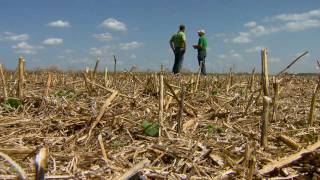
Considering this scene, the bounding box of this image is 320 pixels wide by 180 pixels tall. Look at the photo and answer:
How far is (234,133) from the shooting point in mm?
3773

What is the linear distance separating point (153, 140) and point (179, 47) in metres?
11.2

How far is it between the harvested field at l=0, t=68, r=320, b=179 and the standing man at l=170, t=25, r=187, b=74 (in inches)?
352

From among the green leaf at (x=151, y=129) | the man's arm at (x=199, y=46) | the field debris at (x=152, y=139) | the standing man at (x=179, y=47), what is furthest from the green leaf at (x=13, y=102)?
the man's arm at (x=199, y=46)

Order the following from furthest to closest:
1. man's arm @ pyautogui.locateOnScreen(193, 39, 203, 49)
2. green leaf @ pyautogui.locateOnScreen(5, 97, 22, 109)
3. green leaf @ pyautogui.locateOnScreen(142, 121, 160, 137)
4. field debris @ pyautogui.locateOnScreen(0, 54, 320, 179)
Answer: man's arm @ pyautogui.locateOnScreen(193, 39, 203, 49)
green leaf @ pyautogui.locateOnScreen(5, 97, 22, 109)
green leaf @ pyautogui.locateOnScreen(142, 121, 160, 137)
field debris @ pyautogui.locateOnScreen(0, 54, 320, 179)

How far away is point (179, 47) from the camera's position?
47.0 ft

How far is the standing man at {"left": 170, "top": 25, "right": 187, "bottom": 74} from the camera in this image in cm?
1424

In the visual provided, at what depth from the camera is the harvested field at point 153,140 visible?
254 cm

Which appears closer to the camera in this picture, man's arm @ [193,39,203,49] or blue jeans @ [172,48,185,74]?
blue jeans @ [172,48,185,74]

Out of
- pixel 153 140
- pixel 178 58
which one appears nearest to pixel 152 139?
pixel 153 140

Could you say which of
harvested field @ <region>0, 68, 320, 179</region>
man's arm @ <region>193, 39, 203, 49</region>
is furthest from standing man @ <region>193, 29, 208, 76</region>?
harvested field @ <region>0, 68, 320, 179</region>

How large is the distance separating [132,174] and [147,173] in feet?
0.88

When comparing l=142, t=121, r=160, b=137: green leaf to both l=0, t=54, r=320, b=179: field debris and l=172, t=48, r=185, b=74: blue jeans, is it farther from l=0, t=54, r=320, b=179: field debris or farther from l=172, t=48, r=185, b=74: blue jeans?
l=172, t=48, r=185, b=74: blue jeans

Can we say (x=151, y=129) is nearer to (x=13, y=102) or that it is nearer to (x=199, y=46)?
(x=13, y=102)

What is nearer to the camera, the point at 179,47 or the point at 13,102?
the point at 13,102
